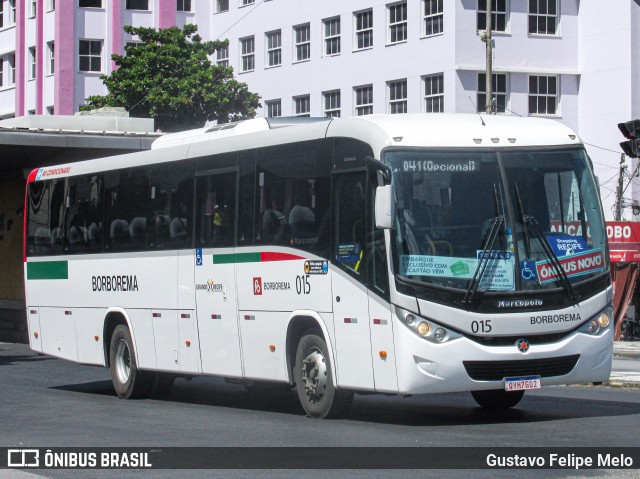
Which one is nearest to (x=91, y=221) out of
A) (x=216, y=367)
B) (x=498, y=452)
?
(x=216, y=367)

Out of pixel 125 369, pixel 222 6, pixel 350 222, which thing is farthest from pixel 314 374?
pixel 222 6

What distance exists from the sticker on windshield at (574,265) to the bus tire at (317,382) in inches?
92.8

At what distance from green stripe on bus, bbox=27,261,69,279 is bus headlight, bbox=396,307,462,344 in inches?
338

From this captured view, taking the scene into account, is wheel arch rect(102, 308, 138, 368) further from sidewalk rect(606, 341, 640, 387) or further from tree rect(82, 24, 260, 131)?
tree rect(82, 24, 260, 131)

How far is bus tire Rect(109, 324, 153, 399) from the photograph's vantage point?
64.3ft

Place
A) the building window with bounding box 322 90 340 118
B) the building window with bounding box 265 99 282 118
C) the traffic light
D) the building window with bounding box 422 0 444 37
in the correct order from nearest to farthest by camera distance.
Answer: the traffic light
the building window with bounding box 422 0 444 37
the building window with bounding box 322 90 340 118
the building window with bounding box 265 99 282 118

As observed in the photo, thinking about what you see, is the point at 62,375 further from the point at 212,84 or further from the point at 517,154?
the point at 212,84

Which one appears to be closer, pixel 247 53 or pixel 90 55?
pixel 247 53

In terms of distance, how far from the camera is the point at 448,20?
2192 inches

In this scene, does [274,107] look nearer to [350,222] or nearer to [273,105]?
[273,105]

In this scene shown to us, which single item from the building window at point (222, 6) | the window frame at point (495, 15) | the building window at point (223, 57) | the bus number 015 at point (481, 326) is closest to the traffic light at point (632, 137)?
the bus number 015 at point (481, 326)

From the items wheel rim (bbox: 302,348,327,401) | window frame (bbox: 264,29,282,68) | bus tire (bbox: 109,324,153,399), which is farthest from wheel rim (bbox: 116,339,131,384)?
window frame (bbox: 264,29,282,68)

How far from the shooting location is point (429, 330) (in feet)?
46.3

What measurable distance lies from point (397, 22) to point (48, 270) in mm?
38161
